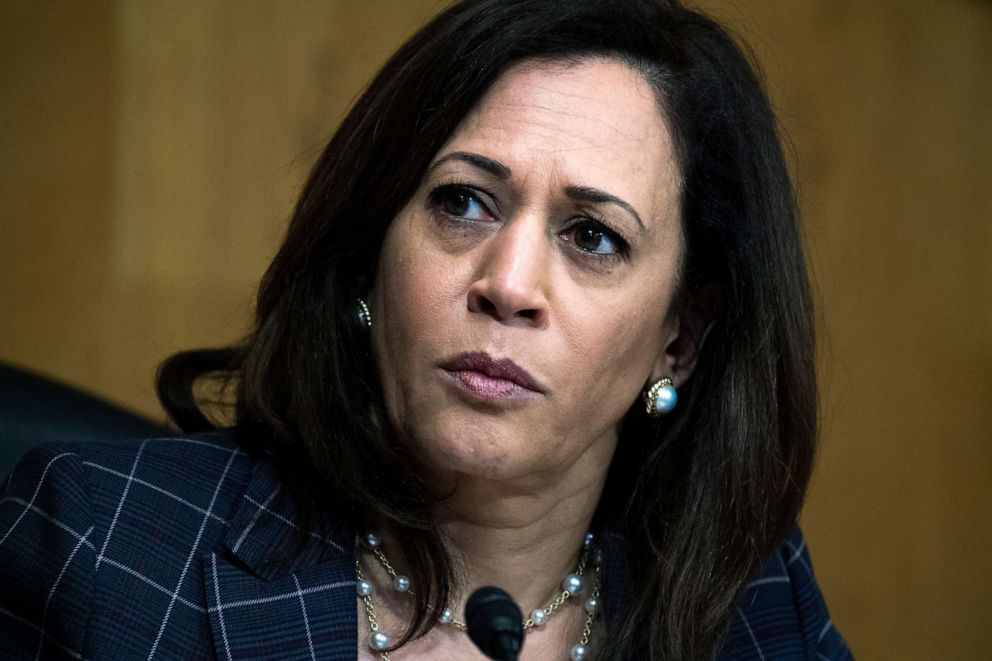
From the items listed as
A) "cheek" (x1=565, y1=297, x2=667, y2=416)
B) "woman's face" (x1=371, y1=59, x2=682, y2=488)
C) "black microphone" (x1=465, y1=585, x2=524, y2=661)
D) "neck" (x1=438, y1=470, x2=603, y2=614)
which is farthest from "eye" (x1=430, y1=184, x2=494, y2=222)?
"black microphone" (x1=465, y1=585, x2=524, y2=661)

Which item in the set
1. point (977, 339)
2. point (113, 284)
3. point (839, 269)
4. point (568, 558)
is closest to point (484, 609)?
point (568, 558)

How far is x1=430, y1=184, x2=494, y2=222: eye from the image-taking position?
142 cm

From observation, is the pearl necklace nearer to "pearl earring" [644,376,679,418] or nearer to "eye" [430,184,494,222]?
"pearl earring" [644,376,679,418]

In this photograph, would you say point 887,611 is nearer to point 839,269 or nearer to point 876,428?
point 876,428

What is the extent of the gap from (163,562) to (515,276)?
466mm

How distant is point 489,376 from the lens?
53.0 inches

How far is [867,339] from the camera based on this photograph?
300cm

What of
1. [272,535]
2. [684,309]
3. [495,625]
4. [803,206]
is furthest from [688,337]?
[803,206]

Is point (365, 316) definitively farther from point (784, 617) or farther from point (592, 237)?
point (784, 617)

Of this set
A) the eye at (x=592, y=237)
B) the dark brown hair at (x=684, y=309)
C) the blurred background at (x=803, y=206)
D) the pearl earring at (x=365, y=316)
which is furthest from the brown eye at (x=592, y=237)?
the blurred background at (x=803, y=206)

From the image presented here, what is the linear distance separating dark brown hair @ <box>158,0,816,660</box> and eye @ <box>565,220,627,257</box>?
0.49ft

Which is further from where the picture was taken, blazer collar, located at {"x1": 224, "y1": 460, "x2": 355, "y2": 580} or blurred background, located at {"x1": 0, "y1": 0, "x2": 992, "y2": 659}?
blurred background, located at {"x1": 0, "y1": 0, "x2": 992, "y2": 659}

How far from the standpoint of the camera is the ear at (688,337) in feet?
5.28

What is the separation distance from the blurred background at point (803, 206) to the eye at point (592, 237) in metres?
0.98
